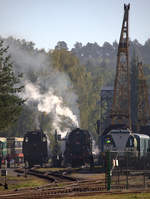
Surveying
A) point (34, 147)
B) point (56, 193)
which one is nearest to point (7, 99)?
point (34, 147)

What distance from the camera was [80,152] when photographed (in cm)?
4959

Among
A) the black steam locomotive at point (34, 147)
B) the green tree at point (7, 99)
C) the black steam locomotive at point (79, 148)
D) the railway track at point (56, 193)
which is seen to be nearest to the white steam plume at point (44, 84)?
the black steam locomotive at point (34, 147)

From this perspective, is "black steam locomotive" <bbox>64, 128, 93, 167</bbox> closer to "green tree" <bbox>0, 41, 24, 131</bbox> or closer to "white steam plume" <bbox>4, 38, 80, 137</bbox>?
"green tree" <bbox>0, 41, 24, 131</bbox>

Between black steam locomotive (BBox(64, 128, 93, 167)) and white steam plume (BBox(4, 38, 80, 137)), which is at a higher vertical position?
white steam plume (BBox(4, 38, 80, 137))

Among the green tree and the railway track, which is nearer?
the railway track

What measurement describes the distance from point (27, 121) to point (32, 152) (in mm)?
45041

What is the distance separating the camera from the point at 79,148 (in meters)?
49.8

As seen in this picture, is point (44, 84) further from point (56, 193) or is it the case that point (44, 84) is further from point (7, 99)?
point (56, 193)

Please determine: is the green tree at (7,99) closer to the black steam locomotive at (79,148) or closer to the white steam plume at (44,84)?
the black steam locomotive at (79,148)

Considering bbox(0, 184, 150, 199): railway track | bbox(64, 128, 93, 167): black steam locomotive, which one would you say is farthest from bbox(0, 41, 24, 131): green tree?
bbox(0, 184, 150, 199): railway track

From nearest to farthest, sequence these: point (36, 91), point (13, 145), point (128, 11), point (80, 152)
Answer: point (80, 152)
point (13, 145)
point (128, 11)
point (36, 91)

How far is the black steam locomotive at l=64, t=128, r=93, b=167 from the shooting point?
4962 centimetres

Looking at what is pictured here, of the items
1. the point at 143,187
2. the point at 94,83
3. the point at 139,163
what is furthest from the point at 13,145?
the point at 94,83

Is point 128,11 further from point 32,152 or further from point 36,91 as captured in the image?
point 32,152
